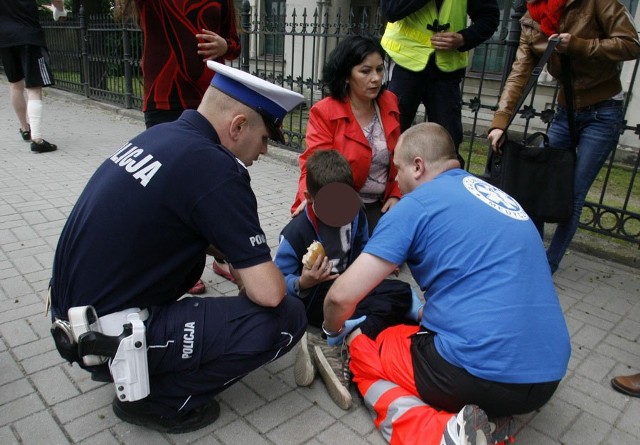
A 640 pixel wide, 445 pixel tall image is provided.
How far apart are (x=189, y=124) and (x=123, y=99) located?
876 cm

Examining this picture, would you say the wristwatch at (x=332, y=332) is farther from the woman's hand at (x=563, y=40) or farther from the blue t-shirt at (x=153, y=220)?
the woman's hand at (x=563, y=40)

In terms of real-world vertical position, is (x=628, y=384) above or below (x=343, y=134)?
below

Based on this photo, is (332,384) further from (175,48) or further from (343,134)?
(175,48)

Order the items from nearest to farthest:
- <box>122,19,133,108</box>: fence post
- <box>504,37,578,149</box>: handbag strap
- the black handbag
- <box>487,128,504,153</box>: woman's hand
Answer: <box>504,37,578,149</box>: handbag strap, the black handbag, <box>487,128,504,153</box>: woman's hand, <box>122,19,133,108</box>: fence post

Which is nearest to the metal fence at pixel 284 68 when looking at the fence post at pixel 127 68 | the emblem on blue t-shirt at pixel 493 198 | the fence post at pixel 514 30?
the fence post at pixel 127 68

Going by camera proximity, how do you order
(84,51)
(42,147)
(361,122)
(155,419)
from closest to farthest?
(155,419) → (361,122) → (42,147) → (84,51)

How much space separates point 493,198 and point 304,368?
112 cm

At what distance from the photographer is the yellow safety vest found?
3.64 metres

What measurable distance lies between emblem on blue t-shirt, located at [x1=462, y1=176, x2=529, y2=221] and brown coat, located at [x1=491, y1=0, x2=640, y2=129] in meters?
1.49

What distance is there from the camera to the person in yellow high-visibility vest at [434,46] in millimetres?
3611

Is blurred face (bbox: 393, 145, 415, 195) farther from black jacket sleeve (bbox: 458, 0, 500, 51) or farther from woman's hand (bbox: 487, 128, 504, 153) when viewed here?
black jacket sleeve (bbox: 458, 0, 500, 51)

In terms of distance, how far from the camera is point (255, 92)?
1.94 meters

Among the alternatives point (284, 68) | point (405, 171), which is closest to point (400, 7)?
point (405, 171)

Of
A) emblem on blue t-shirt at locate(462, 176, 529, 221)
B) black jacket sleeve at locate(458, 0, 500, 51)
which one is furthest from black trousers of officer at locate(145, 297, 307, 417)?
black jacket sleeve at locate(458, 0, 500, 51)
